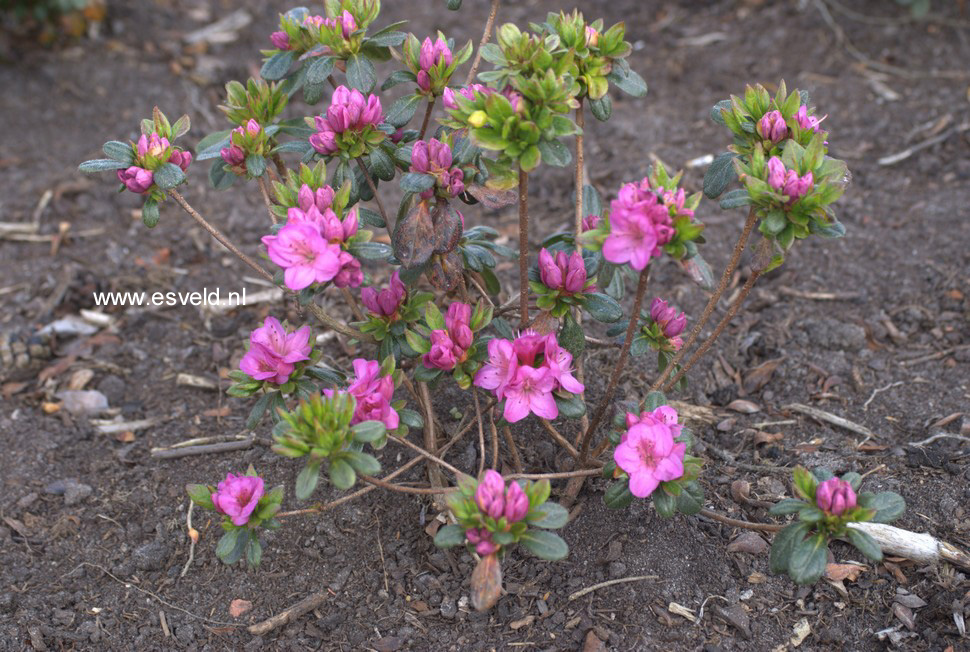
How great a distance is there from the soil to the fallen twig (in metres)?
0.02

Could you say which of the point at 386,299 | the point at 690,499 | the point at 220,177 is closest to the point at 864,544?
the point at 690,499

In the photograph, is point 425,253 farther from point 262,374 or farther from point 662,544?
point 662,544

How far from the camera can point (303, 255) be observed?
1.96 metres

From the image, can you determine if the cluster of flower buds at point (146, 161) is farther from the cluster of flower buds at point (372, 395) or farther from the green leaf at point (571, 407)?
the green leaf at point (571, 407)

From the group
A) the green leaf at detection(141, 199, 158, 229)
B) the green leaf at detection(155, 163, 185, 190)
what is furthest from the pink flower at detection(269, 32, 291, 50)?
the green leaf at detection(141, 199, 158, 229)

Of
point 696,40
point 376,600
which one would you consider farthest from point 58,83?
point 376,600

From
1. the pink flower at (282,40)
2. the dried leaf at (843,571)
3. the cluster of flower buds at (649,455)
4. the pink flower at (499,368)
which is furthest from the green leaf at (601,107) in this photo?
the dried leaf at (843,571)

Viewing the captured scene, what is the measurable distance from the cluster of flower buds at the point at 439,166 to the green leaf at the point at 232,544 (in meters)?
0.93

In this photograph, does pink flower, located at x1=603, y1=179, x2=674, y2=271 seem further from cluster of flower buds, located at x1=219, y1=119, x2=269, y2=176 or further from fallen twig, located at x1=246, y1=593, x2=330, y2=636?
fallen twig, located at x1=246, y1=593, x2=330, y2=636

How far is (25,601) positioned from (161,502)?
467mm

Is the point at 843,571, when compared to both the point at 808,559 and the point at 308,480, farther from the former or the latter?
the point at 308,480

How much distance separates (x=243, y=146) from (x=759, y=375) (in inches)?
73.4

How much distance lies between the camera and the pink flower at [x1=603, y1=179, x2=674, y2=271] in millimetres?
1812

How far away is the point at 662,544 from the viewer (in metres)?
2.47
